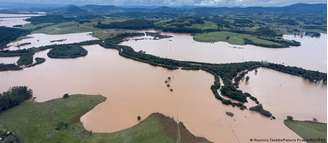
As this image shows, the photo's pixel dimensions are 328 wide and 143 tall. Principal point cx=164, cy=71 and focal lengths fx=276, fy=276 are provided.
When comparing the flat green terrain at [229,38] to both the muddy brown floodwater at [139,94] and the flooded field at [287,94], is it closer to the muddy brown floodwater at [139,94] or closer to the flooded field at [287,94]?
the flooded field at [287,94]

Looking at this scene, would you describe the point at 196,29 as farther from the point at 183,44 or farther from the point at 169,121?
the point at 169,121

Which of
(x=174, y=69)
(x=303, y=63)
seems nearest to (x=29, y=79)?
(x=174, y=69)

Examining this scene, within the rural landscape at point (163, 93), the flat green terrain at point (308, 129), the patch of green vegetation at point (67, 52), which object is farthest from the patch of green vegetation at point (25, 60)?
the flat green terrain at point (308, 129)

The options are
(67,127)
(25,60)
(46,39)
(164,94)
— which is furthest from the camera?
(46,39)

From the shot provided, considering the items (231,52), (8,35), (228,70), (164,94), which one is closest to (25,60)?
(8,35)

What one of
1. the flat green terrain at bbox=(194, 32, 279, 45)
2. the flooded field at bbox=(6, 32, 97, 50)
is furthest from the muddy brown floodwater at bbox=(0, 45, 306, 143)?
the flat green terrain at bbox=(194, 32, 279, 45)

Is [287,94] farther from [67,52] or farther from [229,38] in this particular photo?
[67,52]
